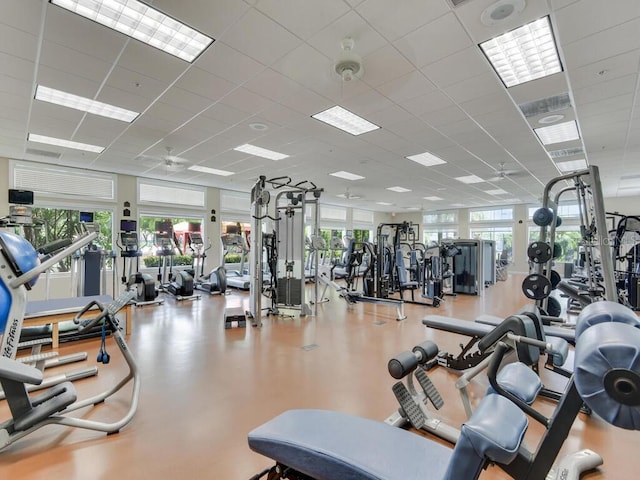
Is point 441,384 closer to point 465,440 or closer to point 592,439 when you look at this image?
point 592,439

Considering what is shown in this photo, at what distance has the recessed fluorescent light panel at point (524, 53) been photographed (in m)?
2.90

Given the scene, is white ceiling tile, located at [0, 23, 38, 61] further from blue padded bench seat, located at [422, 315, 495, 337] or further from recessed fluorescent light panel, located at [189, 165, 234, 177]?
blue padded bench seat, located at [422, 315, 495, 337]

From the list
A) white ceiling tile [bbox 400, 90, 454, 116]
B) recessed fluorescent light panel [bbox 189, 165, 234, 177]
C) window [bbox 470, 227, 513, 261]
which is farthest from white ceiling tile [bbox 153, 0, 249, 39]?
window [bbox 470, 227, 513, 261]

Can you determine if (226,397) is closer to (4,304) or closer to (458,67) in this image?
(4,304)

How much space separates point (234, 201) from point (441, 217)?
11780 mm

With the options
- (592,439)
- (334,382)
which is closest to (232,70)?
(334,382)

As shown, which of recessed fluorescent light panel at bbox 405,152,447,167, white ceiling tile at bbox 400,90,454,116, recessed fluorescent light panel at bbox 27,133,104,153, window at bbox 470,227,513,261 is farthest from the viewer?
window at bbox 470,227,513,261

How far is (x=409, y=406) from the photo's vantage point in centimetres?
212

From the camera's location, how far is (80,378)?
3047mm

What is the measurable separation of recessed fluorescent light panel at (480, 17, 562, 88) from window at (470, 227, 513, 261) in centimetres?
1222

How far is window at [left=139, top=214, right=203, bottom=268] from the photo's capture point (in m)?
7.96

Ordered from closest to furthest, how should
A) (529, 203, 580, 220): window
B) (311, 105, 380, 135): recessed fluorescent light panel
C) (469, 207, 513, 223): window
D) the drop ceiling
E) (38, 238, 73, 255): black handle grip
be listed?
(38, 238, 73, 255): black handle grip < the drop ceiling < (311, 105, 380, 135): recessed fluorescent light panel < (529, 203, 580, 220): window < (469, 207, 513, 223): window

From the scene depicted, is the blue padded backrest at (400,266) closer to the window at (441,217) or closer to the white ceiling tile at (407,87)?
the white ceiling tile at (407,87)

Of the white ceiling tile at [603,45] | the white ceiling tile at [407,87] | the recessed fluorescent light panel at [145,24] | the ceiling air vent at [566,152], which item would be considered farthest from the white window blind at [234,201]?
the white ceiling tile at [603,45]
